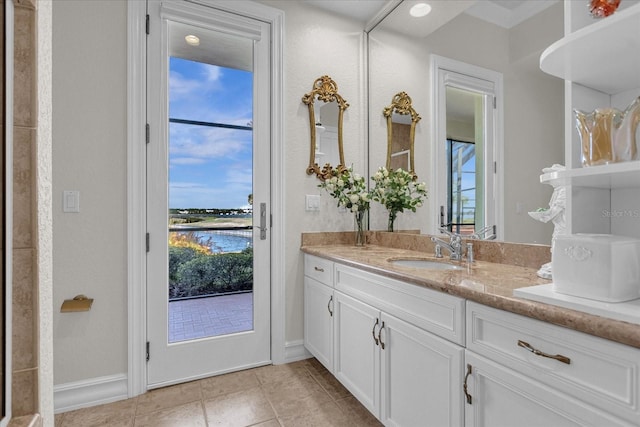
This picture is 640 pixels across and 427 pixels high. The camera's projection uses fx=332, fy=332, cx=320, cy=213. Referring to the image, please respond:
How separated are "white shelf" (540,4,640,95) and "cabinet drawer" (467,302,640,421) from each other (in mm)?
773

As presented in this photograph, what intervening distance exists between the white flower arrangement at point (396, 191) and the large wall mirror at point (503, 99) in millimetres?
69

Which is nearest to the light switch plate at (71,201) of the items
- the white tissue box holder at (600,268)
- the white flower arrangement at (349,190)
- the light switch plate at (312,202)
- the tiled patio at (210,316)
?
the tiled patio at (210,316)

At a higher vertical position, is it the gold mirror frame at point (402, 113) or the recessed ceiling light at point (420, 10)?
the recessed ceiling light at point (420, 10)

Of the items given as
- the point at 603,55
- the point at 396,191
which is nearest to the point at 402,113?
the point at 396,191

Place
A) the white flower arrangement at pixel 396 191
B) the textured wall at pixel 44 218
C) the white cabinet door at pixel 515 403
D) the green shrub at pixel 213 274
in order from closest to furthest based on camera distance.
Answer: the textured wall at pixel 44 218 → the white cabinet door at pixel 515 403 → the green shrub at pixel 213 274 → the white flower arrangement at pixel 396 191

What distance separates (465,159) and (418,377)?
112cm

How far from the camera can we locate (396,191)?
2291 mm

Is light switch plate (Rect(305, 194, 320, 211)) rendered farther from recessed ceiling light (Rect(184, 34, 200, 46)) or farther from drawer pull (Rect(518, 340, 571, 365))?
drawer pull (Rect(518, 340, 571, 365))

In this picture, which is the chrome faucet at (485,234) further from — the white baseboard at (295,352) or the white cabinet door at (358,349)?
the white baseboard at (295,352)

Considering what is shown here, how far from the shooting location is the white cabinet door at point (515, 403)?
2.56 feet

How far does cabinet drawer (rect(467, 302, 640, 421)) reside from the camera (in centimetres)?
70

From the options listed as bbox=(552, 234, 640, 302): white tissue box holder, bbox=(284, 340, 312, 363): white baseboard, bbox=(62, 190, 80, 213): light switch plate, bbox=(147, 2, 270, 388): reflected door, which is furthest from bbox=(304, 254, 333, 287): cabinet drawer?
bbox=(62, 190, 80, 213): light switch plate

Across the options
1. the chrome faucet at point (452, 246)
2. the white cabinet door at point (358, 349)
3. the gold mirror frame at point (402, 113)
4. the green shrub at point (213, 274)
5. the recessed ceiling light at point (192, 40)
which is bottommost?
the white cabinet door at point (358, 349)

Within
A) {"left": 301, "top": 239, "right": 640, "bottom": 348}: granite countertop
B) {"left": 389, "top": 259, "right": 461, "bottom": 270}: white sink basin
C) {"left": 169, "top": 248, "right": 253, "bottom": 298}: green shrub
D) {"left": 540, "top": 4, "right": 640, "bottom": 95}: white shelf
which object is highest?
{"left": 540, "top": 4, "right": 640, "bottom": 95}: white shelf
